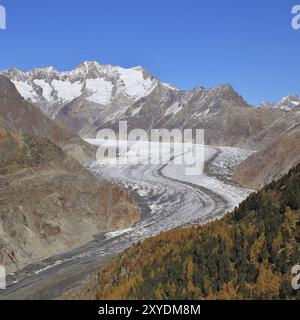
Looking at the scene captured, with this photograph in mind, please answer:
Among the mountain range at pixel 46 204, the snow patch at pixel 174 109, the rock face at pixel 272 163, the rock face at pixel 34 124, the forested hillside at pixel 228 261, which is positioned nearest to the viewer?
the forested hillside at pixel 228 261

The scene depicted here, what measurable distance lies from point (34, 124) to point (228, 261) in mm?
101024

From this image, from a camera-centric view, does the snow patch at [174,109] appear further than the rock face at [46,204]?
Yes

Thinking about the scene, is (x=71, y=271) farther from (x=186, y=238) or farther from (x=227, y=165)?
(x=227, y=165)

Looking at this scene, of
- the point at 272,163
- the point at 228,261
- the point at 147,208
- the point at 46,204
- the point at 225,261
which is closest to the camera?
the point at 225,261

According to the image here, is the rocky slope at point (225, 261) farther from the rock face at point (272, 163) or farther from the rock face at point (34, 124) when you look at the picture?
the rock face at point (34, 124)

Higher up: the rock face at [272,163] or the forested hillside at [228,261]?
the rock face at [272,163]

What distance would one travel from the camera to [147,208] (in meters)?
50.9

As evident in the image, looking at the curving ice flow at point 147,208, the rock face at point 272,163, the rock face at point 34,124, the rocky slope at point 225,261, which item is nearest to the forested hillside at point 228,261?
the rocky slope at point 225,261

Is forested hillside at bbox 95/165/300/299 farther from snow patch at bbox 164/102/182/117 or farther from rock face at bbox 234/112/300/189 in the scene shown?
snow patch at bbox 164/102/182/117

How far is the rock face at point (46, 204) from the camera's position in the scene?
116ft

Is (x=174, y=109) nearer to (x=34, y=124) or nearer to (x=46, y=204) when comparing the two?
(x=34, y=124)

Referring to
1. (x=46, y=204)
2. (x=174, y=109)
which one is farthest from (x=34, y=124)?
(x=174, y=109)

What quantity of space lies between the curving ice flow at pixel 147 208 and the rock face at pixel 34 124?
17.0 metres
